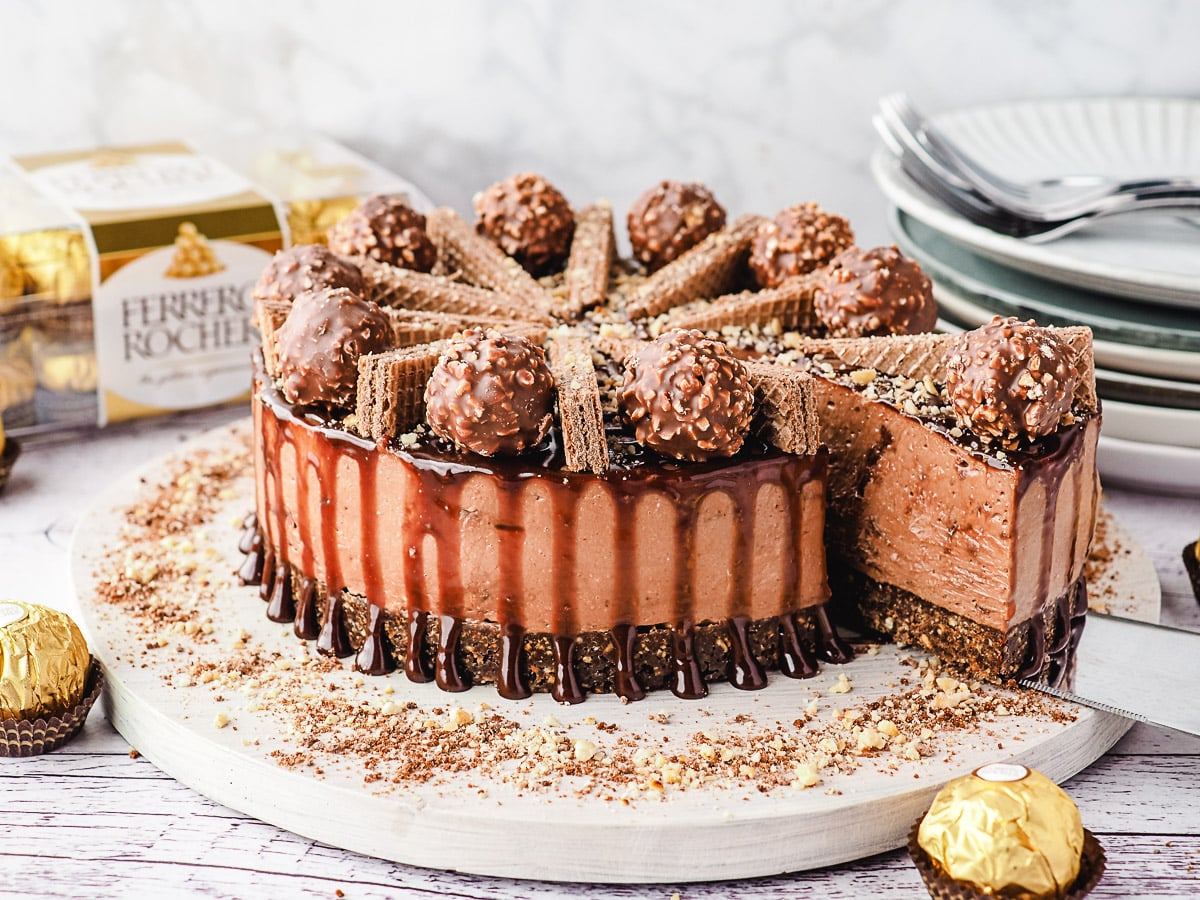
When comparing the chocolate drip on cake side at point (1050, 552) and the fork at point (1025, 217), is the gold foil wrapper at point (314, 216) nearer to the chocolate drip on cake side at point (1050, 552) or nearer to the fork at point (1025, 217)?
the fork at point (1025, 217)

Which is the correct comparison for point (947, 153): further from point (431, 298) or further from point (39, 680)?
point (39, 680)

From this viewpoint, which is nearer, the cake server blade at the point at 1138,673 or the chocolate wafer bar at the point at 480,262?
the cake server blade at the point at 1138,673

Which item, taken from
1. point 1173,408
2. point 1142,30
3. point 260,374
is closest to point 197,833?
point 260,374

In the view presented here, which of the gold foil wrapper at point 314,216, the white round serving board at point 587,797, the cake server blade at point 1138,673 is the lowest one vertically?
the white round serving board at point 587,797

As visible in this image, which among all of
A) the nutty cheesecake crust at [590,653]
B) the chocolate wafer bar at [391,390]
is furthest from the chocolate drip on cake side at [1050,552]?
the chocolate wafer bar at [391,390]

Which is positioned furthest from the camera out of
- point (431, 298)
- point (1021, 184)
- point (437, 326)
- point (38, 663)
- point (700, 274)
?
point (1021, 184)

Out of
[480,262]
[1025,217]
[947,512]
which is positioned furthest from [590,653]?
[1025,217]

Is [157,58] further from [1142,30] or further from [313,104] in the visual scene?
[1142,30]
